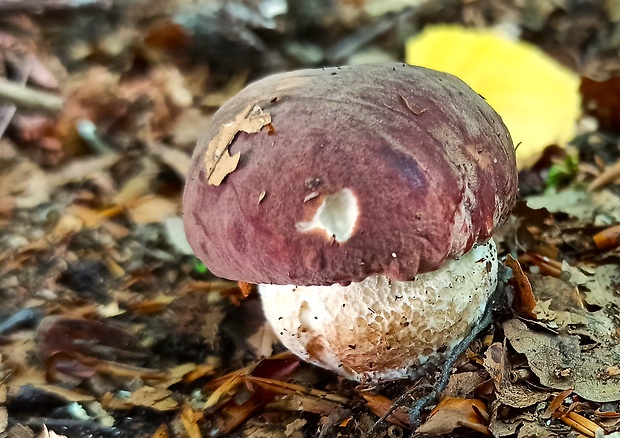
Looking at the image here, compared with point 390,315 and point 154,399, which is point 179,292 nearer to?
point 154,399

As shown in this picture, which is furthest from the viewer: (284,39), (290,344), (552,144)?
(284,39)

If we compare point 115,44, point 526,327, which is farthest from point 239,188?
point 115,44

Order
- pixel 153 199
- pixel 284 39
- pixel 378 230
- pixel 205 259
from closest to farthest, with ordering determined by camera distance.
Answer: pixel 378 230, pixel 205 259, pixel 153 199, pixel 284 39

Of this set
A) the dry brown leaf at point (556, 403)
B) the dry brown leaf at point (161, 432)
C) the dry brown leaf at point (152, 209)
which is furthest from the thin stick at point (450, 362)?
the dry brown leaf at point (152, 209)

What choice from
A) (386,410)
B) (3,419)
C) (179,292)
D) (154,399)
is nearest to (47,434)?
(3,419)

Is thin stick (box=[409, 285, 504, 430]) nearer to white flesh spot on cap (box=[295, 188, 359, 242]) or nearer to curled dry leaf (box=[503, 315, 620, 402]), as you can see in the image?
curled dry leaf (box=[503, 315, 620, 402])

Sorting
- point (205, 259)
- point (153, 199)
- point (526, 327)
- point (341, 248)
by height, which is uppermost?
point (341, 248)

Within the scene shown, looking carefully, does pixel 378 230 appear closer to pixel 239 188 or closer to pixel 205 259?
pixel 239 188
